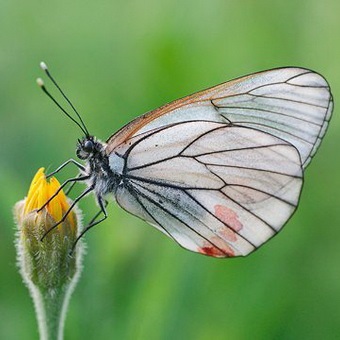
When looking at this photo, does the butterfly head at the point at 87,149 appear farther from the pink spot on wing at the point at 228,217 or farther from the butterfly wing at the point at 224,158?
the pink spot on wing at the point at 228,217

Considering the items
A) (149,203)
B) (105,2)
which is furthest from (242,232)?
(105,2)

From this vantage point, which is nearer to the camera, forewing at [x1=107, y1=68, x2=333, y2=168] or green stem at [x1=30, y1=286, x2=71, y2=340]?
green stem at [x1=30, y1=286, x2=71, y2=340]

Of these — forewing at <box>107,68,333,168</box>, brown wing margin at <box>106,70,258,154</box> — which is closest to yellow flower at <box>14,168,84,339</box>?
brown wing margin at <box>106,70,258,154</box>

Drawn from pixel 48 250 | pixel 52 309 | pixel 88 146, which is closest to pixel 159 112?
pixel 88 146

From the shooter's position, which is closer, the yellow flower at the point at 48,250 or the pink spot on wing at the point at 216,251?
the yellow flower at the point at 48,250

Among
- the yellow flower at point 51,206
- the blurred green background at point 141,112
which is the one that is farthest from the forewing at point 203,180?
the yellow flower at point 51,206

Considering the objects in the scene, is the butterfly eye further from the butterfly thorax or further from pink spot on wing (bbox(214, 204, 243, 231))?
pink spot on wing (bbox(214, 204, 243, 231))

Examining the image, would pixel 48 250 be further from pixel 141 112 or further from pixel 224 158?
pixel 141 112
